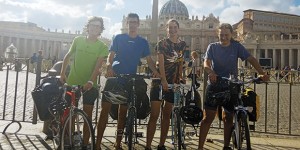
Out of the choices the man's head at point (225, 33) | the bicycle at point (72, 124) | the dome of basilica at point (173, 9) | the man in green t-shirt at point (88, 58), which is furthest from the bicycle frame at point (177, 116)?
the dome of basilica at point (173, 9)

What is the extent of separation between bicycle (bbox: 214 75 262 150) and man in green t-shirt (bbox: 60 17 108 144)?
5.91ft

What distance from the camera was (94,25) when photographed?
5184 mm

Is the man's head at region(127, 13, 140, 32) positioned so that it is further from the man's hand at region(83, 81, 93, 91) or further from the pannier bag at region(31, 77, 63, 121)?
the pannier bag at region(31, 77, 63, 121)

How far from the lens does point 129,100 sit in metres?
5.02

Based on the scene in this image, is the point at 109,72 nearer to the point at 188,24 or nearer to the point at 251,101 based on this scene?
the point at 251,101

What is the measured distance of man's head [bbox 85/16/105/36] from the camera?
5.18 m

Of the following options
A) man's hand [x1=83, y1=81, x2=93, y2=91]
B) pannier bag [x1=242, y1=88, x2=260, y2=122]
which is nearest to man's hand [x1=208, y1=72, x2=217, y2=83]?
pannier bag [x1=242, y1=88, x2=260, y2=122]

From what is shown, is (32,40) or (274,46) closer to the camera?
(274,46)

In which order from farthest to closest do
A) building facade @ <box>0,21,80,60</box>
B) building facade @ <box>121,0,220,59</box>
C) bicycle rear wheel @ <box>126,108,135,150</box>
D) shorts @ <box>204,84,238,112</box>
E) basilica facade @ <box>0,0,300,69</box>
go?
building facade @ <box>121,0,220,59</box> → building facade @ <box>0,21,80,60</box> → basilica facade @ <box>0,0,300,69</box> → shorts @ <box>204,84,238,112</box> → bicycle rear wheel @ <box>126,108,135,150</box>

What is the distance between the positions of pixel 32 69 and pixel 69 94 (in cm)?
3212

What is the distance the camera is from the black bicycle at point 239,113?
179 inches

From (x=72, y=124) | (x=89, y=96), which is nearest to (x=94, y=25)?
(x=89, y=96)

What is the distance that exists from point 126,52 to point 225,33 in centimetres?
144

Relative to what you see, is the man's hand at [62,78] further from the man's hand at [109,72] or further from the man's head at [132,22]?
the man's head at [132,22]
